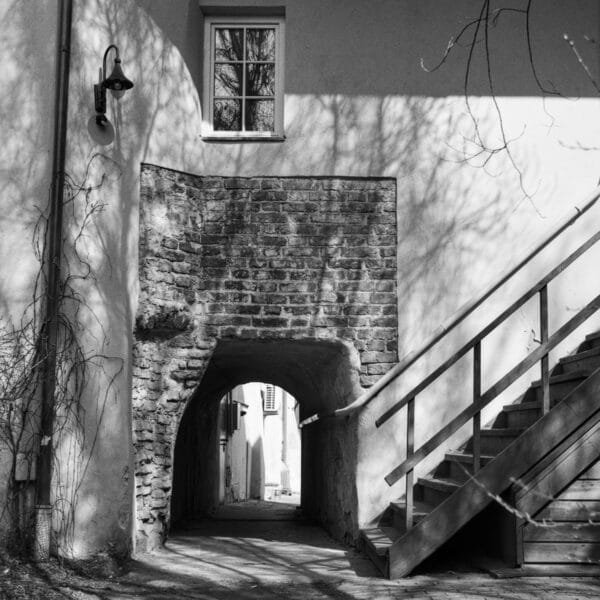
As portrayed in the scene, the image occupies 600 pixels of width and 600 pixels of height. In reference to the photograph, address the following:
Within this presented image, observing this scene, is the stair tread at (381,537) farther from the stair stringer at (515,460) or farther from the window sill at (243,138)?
the window sill at (243,138)

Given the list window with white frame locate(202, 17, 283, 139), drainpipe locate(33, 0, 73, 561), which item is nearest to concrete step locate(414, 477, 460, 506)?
drainpipe locate(33, 0, 73, 561)

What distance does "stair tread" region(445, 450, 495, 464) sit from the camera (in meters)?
6.08

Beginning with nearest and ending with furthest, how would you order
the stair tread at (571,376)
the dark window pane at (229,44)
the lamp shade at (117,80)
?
the stair tread at (571,376)
the lamp shade at (117,80)
the dark window pane at (229,44)

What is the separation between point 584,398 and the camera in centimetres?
548

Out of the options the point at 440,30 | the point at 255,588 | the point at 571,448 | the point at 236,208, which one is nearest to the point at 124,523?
the point at 255,588

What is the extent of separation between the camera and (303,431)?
13.6 metres

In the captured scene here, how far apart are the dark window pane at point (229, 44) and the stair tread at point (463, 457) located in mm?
3945

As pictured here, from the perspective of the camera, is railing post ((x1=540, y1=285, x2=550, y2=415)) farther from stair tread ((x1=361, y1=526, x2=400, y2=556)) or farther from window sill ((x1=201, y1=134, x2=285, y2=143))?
window sill ((x1=201, y1=134, x2=285, y2=143))

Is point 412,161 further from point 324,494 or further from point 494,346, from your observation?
point 324,494

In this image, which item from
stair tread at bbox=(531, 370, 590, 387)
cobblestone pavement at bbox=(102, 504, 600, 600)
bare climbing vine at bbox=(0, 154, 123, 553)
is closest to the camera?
cobblestone pavement at bbox=(102, 504, 600, 600)

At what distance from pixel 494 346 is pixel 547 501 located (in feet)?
6.66

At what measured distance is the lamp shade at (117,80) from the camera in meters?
6.45

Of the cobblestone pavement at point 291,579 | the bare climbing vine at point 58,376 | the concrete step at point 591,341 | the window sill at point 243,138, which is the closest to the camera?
the cobblestone pavement at point 291,579

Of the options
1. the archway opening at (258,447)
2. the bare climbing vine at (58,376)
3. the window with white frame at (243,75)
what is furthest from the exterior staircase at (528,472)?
the archway opening at (258,447)
